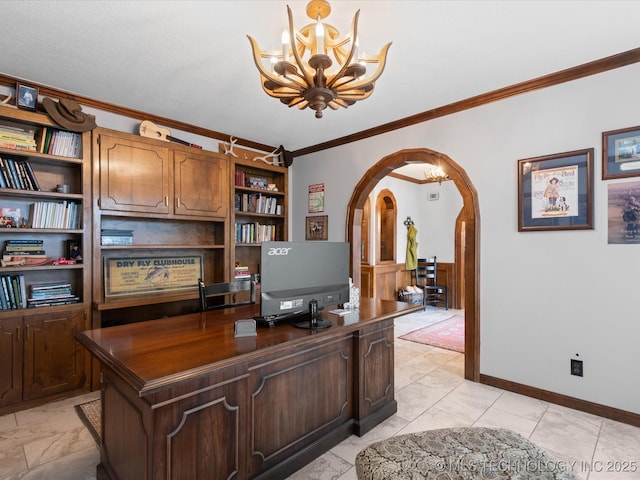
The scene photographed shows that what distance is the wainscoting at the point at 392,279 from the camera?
571 centimetres

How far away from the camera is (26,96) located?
270cm

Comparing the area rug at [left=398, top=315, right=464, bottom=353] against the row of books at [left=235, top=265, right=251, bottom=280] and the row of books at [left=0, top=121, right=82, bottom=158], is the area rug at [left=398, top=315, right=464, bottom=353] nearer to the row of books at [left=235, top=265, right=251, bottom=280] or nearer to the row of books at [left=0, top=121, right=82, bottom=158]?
the row of books at [left=235, top=265, right=251, bottom=280]

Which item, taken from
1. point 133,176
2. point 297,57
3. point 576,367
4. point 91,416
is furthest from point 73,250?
point 576,367

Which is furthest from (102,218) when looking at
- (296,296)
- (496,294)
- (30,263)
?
(496,294)

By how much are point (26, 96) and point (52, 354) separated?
212cm

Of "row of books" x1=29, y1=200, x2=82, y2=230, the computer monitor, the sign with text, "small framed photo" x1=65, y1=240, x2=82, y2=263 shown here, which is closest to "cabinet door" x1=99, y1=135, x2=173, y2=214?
"row of books" x1=29, y1=200, x2=82, y2=230

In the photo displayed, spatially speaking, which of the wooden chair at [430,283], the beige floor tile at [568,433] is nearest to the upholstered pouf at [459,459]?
the beige floor tile at [568,433]

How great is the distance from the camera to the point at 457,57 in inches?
95.8

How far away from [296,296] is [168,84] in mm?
2214

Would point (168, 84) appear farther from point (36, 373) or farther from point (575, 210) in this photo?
point (575, 210)

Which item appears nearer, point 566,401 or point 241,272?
point 566,401

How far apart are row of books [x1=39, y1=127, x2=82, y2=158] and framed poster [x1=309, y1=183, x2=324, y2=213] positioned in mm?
2606

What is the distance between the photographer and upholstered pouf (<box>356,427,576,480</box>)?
3.70ft

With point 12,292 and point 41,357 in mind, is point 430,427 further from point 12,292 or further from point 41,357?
point 12,292
